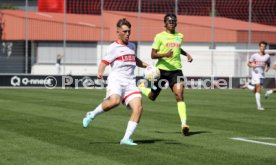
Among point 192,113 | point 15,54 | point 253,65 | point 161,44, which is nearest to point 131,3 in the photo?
point 15,54

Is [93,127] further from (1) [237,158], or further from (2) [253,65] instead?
(2) [253,65]

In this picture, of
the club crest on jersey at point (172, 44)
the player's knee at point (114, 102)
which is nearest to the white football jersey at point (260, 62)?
the club crest on jersey at point (172, 44)

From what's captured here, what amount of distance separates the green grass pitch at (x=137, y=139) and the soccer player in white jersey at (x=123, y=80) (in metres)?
0.51

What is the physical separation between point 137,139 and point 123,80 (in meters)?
1.29

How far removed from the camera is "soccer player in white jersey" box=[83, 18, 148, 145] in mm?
10992

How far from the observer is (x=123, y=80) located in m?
11.2

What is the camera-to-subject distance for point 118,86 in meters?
11.1

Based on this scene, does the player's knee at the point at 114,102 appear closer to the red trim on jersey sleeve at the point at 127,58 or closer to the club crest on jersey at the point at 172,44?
the red trim on jersey sleeve at the point at 127,58

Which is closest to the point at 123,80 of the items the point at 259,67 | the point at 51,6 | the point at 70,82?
the point at 259,67

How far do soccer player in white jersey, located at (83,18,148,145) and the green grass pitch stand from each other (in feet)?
1.66

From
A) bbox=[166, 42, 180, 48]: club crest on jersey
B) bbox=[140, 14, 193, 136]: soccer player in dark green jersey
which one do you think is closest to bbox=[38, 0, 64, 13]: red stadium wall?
bbox=[140, 14, 193, 136]: soccer player in dark green jersey

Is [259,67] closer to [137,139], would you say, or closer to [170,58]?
[170,58]

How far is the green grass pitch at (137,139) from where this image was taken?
938 centimetres

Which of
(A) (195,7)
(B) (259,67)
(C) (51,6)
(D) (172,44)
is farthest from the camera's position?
(C) (51,6)
